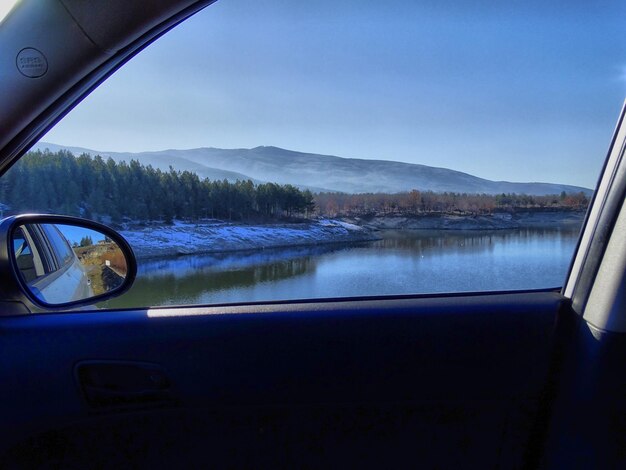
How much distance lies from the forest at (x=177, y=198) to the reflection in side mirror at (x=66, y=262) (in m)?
0.13

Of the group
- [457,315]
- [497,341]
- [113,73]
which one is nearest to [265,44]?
[113,73]

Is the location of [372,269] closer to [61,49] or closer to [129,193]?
[129,193]

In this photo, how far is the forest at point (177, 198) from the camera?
2.62m

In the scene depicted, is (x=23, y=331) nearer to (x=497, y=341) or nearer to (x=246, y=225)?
(x=246, y=225)

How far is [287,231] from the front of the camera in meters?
3.20

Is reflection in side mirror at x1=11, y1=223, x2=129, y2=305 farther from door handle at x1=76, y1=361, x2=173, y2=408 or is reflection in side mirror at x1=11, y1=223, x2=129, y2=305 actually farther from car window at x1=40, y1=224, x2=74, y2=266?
door handle at x1=76, y1=361, x2=173, y2=408

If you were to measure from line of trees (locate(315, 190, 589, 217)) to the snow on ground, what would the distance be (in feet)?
0.32

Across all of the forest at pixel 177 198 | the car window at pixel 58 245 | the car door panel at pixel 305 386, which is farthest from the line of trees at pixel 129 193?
the car door panel at pixel 305 386

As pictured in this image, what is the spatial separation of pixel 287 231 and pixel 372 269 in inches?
22.0

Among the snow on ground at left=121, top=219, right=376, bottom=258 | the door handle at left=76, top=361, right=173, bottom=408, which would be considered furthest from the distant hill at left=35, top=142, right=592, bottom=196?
the door handle at left=76, top=361, right=173, bottom=408

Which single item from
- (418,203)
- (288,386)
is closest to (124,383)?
(288,386)

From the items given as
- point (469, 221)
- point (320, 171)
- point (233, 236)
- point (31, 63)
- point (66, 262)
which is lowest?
point (66, 262)

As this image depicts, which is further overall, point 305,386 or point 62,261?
point 62,261

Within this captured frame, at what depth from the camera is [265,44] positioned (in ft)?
9.04
